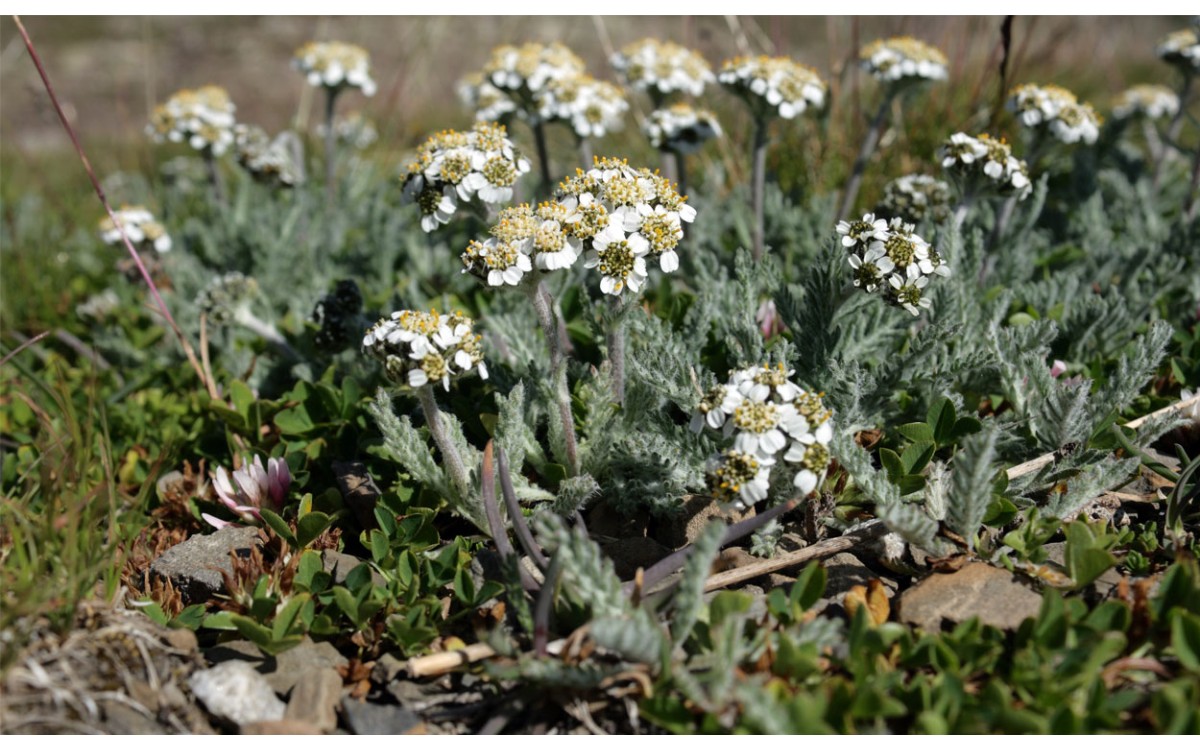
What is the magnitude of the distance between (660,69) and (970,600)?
3.53 meters

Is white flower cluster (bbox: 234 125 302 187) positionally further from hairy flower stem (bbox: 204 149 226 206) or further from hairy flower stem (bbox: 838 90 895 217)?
hairy flower stem (bbox: 838 90 895 217)

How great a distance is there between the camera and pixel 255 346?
4.96 meters

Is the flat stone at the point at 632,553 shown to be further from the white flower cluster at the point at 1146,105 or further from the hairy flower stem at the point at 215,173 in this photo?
the white flower cluster at the point at 1146,105

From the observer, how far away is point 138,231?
5.27 metres

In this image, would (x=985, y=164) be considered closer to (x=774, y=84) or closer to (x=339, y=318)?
(x=774, y=84)

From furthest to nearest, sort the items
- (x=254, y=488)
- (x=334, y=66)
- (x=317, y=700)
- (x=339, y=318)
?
1. (x=334, y=66)
2. (x=339, y=318)
3. (x=254, y=488)
4. (x=317, y=700)

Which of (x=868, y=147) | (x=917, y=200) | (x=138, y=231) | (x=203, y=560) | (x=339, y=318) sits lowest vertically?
(x=203, y=560)

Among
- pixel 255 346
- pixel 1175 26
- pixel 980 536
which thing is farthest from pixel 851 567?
pixel 1175 26

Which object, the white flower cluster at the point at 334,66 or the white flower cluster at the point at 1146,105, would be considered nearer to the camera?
the white flower cluster at the point at 334,66

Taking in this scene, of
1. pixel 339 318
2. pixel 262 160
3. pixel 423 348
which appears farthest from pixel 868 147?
pixel 262 160

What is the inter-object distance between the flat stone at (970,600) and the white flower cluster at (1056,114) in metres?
2.50

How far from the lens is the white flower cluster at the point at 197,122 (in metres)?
5.84

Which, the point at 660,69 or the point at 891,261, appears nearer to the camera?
the point at 891,261

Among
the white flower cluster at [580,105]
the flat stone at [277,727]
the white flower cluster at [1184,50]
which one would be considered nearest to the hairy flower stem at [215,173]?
the white flower cluster at [580,105]
